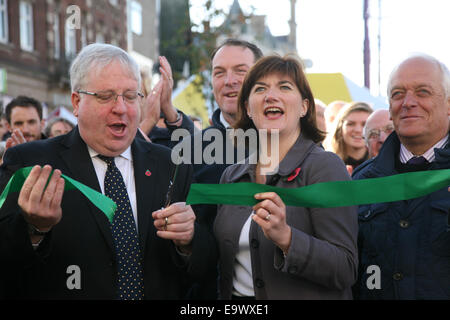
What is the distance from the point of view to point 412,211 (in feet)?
9.44

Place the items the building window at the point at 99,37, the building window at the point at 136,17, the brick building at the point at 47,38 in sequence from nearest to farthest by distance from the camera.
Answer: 1. the brick building at the point at 47,38
2. the building window at the point at 99,37
3. the building window at the point at 136,17

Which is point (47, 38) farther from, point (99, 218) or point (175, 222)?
point (175, 222)

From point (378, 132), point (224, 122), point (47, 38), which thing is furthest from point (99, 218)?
point (47, 38)

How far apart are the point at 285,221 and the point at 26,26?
25331 millimetres

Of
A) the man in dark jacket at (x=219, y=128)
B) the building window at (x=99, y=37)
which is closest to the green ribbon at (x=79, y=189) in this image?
the man in dark jacket at (x=219, y=128)

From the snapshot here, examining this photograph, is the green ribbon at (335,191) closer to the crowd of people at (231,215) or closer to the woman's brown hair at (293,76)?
the crowd of people at (231,215)

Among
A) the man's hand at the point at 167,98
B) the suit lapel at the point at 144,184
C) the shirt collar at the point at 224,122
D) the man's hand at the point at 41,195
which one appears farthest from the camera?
the man's hand at the point at 167,98

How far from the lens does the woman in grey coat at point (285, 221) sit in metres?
2.54

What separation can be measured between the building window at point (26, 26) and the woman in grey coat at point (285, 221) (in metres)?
23.8

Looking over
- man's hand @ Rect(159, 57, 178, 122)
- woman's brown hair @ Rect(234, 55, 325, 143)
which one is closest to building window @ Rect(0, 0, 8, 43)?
man's hand @ Rect(159, 57, 178, 122)

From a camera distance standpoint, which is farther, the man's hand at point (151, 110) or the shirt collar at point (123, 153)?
the man's hand at point (151, 110)

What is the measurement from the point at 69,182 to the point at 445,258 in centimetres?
184

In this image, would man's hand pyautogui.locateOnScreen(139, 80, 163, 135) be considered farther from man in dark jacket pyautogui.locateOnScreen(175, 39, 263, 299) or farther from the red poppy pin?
the red poppy pin

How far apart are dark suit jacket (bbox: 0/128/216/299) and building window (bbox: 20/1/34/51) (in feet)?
77.6
